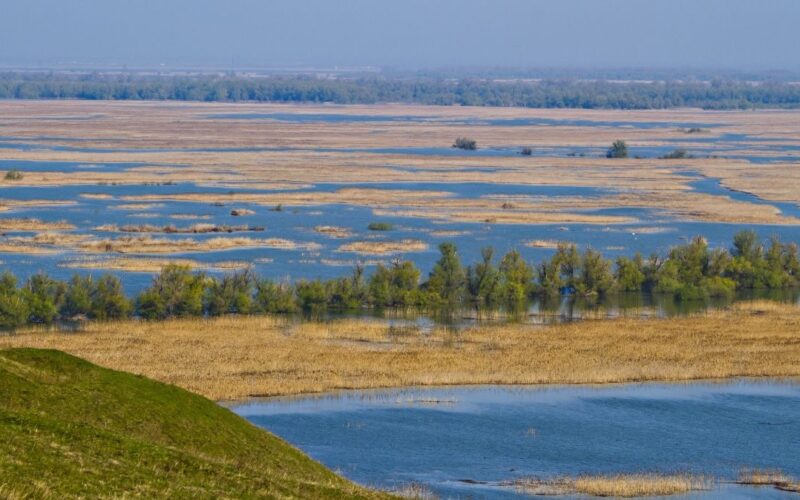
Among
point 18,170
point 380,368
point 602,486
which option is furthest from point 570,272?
point 18,170

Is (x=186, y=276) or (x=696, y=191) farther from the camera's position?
(x=696, y=191)

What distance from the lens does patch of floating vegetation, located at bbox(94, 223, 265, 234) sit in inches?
2110

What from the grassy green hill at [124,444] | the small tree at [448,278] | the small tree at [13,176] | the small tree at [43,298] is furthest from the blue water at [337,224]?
the grassy green hill at [124,444]

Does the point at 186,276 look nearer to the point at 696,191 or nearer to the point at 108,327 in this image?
the point at 108,327

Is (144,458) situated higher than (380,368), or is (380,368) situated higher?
(144,458)

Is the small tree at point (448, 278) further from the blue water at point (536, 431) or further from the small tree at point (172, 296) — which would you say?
the blue water at point (536, 431)

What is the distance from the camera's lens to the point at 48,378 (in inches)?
832

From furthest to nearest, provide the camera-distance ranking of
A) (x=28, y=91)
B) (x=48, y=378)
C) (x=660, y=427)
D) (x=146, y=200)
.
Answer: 1. (x=28, y=91)
2. (x=146, y=200)
3. (x=660, y=427)
4. (x=48, y=378)

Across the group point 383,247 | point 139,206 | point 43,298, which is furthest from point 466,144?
point 43,298

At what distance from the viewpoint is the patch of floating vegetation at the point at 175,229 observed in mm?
53594

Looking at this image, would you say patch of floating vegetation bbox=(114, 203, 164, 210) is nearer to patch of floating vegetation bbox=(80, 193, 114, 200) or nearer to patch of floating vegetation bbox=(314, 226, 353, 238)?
patch of floating vegetation bbox=(80, 193, 114, 200)

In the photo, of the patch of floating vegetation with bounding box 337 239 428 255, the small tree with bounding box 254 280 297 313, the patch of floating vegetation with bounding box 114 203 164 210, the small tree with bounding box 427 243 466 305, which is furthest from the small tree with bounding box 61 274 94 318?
the patch of floating vegetation with bounding box 114 203 164 210

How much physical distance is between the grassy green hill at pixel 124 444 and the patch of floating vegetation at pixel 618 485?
13.0 ft

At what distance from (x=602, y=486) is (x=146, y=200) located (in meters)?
43.7
